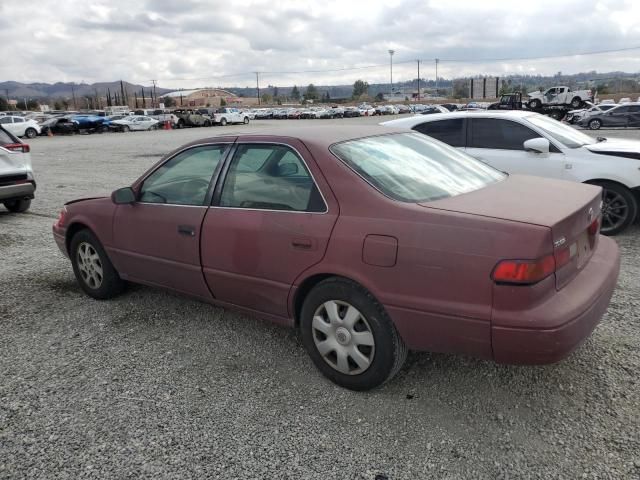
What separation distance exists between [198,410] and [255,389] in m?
0.37

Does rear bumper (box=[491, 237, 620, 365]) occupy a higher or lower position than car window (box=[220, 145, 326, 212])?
lower

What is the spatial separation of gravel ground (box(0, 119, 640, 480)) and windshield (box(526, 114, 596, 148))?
299 cm

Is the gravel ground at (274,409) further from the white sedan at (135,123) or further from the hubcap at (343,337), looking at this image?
the white sedan at (135,123)

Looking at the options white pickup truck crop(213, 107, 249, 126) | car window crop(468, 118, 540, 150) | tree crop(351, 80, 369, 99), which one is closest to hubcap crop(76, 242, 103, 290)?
car window crop(468, 118, 540, 150)

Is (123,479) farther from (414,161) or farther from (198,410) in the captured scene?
(414,161)

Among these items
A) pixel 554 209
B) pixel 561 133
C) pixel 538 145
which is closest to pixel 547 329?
pixel 554 209

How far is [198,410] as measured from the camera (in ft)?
10.0

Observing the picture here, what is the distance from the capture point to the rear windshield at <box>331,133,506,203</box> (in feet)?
10.2

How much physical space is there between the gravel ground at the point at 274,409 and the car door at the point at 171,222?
1.50 ft

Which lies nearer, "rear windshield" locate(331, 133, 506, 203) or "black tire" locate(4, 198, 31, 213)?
"rear windshield" locate(331, 133, 506, 203)

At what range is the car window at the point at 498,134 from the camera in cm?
686

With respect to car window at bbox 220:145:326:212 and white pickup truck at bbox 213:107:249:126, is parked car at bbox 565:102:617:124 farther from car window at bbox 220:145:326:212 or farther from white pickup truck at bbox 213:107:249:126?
white pickup truck at bbox 213:107:249:126

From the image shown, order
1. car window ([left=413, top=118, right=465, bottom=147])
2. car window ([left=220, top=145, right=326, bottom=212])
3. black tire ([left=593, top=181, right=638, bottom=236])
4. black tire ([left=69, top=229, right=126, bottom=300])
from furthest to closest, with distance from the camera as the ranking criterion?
car window ([left=413, top=118, right=465, bottom=147]) → black tire ([left=593, top=181, right=638, bottom=236]) → black tire ([left=69, top=229, right=126, bottom=300]) → car window ([left=220, top=145, right=326, bottom=212])

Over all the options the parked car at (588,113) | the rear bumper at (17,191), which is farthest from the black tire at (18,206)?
the parked car at (588,113)
